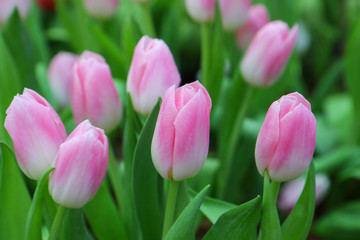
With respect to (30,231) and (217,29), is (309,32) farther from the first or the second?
(30,231)

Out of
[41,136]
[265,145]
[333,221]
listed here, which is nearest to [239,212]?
[265,145]

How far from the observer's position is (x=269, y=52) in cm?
81

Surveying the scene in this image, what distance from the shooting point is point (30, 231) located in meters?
0.60

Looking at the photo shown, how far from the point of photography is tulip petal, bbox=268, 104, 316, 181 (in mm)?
558

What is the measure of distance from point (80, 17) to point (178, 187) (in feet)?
2.24

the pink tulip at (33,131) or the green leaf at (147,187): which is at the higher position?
the pink tulip at (33,131)

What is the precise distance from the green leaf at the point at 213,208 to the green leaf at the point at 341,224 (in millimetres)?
472

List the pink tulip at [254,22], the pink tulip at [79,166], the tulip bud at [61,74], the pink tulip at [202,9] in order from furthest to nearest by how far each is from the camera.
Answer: the tulip bud at [61,74] < the pink tulip at [254,22] < the pink tulip at [202,9] < the pink tulip at [79,166]

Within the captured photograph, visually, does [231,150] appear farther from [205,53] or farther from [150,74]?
[150,74]

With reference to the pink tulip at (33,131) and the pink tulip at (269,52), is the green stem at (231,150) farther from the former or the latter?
the pink tulip at (33,131)

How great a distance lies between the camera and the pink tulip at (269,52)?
812 millimetres

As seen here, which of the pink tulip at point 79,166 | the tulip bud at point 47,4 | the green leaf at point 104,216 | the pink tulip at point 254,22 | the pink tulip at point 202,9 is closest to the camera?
the pink tulip at point 79,166

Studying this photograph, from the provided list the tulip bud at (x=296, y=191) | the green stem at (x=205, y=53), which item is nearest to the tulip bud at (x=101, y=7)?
the green stem at (x=205, y=53)

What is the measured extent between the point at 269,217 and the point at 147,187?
0.48 feet
